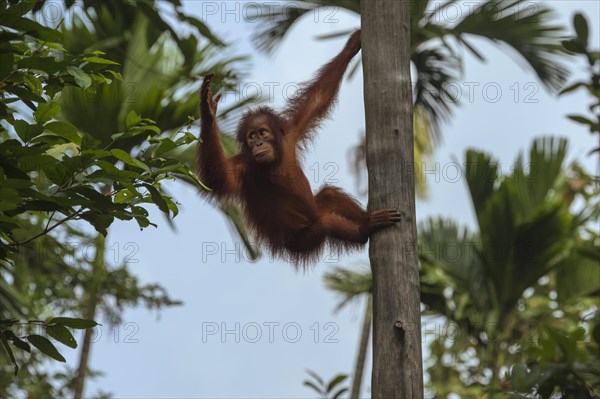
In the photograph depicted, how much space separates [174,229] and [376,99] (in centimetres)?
442

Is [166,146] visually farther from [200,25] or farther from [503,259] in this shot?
[503,259]

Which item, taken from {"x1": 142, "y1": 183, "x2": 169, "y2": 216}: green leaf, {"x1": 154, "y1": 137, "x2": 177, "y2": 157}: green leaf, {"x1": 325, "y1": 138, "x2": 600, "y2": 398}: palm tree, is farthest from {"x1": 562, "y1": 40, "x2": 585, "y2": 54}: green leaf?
{"x1": 325, "y1": 138, "x2": 600, "y2": 398}: palm tree

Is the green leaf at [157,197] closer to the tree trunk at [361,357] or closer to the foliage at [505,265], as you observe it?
the tree trunk at [361,357]

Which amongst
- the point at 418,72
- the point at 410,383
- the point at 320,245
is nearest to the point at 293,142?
the point at 320,245

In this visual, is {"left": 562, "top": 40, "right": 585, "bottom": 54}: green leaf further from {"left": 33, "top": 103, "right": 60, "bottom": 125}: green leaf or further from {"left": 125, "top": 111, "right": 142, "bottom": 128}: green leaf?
{"left": 33, "top": 103, "right": 60, "bottom": 125}: green leaf

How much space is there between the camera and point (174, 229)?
7.90 m

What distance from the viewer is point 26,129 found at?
120 inches

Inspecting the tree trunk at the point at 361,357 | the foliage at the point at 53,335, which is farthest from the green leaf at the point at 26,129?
the tree trunk at the point at 361,357

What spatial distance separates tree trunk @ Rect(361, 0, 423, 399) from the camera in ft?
11.1

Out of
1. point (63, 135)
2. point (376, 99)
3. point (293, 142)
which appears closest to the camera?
point (63, 135)

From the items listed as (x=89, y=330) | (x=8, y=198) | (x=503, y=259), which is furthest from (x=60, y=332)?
(x=503, y=259)

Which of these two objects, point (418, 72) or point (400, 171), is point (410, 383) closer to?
point (400, 171)

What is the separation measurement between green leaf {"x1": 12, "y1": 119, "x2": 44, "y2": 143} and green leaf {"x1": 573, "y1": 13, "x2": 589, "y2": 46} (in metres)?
2.34

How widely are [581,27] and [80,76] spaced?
2189mm
